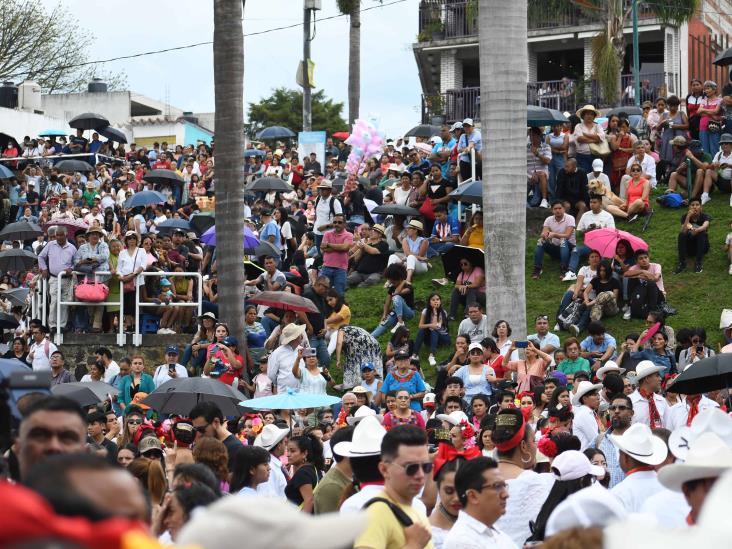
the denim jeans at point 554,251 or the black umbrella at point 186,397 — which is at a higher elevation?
the denim jeans at point 554,251

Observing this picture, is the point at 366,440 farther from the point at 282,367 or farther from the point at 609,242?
the point at 609,242

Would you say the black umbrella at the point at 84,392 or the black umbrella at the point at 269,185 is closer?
the black umbrella at the point at 84,392

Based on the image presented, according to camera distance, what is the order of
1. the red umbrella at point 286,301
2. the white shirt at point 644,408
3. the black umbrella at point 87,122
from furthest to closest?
the black umbrella at point 87,122 → the red umbrella at point 286,301 → the white shirt at point 644,408

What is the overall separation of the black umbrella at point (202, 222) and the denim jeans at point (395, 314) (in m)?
5.77

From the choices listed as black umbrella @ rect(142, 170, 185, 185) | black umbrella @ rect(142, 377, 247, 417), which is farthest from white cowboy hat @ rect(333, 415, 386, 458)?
black umbrella @ rect(142, 170, 185, 185)

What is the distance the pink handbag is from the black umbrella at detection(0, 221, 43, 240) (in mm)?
5919

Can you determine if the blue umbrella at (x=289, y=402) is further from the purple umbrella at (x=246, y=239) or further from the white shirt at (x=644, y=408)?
the purple umbrella at (x=246, y=239)

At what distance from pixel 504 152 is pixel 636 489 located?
9660 millimetres

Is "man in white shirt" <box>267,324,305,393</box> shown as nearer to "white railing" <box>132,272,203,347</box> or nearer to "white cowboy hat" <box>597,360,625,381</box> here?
"white railing" <box>132,272,203,347</box>

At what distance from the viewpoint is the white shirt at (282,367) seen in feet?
55.8

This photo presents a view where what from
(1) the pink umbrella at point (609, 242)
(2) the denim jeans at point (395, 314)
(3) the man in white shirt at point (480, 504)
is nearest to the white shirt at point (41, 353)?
(2) the denim jeans at point (395, 314)

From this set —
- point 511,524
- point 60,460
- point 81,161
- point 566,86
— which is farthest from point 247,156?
point 60,460

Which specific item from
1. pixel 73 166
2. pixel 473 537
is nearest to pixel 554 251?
pixel 473 537

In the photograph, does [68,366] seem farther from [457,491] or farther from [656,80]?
[656,80]
